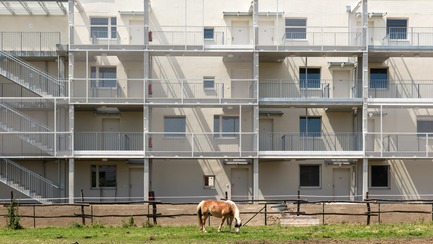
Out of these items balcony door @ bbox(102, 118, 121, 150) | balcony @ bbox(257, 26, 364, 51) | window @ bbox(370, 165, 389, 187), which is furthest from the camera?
window @ bbox(370, 165, 389, 187)

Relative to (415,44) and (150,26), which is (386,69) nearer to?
(415,44)

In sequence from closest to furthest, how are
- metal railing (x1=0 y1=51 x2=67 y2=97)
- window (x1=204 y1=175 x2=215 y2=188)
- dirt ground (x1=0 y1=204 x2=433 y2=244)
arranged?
dirt ground (x1=0 y1=204 x2=433 y2=244) → metal railing (x1=0 y1=51 x2=67 y2=97) → window (x1=204 y1=175 x2=215 y2=188)

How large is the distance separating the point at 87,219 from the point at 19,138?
12064 mm

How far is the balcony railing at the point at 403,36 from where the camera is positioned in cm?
4919

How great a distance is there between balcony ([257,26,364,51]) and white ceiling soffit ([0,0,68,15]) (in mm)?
12063

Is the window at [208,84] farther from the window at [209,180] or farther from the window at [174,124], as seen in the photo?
the window at [209,180]

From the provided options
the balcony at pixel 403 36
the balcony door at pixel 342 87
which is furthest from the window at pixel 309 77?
the balcony at pixel 403 36

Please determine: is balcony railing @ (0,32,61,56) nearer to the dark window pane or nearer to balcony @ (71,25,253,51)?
balcony @ (71,25,253,51)

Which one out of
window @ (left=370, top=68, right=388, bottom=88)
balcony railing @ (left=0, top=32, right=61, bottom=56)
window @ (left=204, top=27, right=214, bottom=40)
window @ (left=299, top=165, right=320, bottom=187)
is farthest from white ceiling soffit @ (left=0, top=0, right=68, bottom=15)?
window @ (left=370, top=68, right=388, bottom=88)

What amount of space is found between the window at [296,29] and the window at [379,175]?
9343mm

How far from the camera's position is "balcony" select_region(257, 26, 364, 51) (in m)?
46.7

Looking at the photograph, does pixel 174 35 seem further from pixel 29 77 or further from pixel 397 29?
pixel 397 29

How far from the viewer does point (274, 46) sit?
4644 cm

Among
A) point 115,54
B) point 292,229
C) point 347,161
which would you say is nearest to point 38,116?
point 115,54
